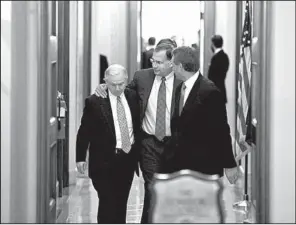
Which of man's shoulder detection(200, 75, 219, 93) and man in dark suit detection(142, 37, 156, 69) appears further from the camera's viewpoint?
man in dark suit detection(142, 37, 156, 69)

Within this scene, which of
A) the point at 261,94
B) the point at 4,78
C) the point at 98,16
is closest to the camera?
the point at 4,78

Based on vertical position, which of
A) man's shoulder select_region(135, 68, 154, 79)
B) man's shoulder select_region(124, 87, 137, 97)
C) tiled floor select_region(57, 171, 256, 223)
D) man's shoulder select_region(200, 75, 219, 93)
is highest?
man's shoulder select_region(135, 68, 154, 79)

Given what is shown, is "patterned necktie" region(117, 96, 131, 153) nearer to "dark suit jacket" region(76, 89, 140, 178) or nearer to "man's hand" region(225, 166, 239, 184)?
"dark suit jacket" region(76, 89, 140, 178)

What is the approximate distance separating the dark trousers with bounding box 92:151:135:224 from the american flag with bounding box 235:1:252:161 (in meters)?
1.05

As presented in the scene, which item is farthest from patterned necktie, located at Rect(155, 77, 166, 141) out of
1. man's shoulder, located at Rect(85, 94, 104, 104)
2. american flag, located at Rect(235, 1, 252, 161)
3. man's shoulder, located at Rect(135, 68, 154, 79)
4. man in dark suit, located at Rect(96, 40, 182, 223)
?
american flag, located at Rect(235, 1, 252, 161)

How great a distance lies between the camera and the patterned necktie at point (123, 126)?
550 cm

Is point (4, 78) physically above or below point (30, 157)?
above

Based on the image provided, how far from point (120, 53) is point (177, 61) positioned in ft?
5.32

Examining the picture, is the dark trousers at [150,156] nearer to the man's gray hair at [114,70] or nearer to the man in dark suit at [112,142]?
the man in dark suit at [112,142]

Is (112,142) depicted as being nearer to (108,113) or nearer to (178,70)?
(108,113)

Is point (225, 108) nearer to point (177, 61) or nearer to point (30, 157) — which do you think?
point (177, 61)

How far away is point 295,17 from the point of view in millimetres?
5117

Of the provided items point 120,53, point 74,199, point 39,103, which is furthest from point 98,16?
point 39,103

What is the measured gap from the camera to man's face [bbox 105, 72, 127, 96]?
553 cm
